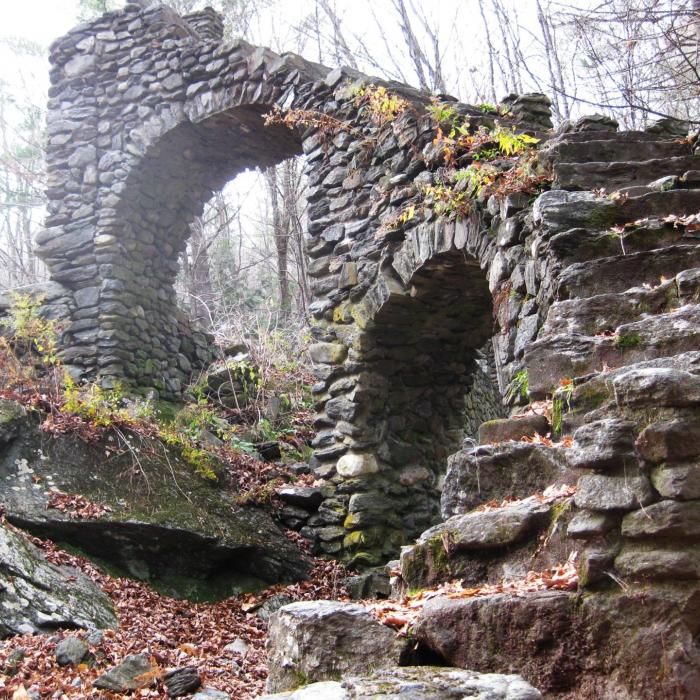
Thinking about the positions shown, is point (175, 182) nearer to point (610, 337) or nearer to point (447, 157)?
point (447, 157)

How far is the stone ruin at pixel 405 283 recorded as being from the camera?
228 cm

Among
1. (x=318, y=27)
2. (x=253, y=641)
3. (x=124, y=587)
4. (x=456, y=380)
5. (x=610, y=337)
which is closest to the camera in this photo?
(x=610, y=337)

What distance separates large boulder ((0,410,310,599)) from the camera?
220 inches

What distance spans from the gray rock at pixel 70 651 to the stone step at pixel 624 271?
285 cm

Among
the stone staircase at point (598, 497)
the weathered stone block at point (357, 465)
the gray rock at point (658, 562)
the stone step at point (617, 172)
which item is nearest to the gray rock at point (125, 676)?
the stone staircase at point (598, 497)

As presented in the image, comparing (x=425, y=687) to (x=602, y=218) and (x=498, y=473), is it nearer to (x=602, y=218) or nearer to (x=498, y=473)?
(x=498, y=473)

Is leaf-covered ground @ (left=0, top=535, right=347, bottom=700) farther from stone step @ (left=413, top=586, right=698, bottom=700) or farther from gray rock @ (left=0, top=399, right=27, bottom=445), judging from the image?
stone step @ (left=413, top=586, right=698, bottom=700)

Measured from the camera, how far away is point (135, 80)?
9.06 meters

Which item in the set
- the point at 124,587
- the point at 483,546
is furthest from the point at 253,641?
the point at 483,546

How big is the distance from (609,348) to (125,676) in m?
2.46

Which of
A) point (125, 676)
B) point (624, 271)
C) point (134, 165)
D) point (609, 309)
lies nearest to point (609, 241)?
point (624, 271)

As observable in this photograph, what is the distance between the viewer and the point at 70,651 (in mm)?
3627

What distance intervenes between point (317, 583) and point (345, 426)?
4.51ft

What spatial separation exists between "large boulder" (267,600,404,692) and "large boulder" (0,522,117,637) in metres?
2.13
